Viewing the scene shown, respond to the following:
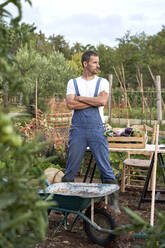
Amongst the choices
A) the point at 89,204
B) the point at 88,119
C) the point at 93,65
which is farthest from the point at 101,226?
the point at 93,65

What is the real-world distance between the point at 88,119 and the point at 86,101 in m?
0.18

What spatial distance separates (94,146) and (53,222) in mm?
943

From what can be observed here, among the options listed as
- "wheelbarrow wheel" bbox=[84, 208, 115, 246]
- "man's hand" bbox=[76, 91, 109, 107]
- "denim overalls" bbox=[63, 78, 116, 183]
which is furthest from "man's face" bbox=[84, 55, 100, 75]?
"wheelbarrow wheel" bbox=[84, 208, 115, 246]

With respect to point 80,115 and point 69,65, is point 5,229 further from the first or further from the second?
point 69,65

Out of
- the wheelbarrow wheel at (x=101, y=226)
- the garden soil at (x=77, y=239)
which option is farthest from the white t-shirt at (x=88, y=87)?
the garden soil at (x=77, y=239)

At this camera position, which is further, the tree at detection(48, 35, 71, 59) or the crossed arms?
the tree at detection(48, 35, 71, 59)

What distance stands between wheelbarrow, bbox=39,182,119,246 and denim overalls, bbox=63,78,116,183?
44 cm

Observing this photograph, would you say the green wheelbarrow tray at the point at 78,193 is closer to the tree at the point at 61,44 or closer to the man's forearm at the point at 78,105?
the man's forearm at the point at 78,105

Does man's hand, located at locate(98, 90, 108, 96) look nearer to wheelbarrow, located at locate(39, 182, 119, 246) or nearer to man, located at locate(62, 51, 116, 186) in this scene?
man, located at locate(62, 51, 116, 186)

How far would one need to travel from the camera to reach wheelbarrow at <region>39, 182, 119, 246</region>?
293 centimetres

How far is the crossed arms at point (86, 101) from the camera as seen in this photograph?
354 centimetres

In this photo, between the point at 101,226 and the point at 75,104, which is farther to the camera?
the point at 75,104

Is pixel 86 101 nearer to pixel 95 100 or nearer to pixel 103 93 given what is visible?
pixel 95 100

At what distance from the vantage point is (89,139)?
359cm
